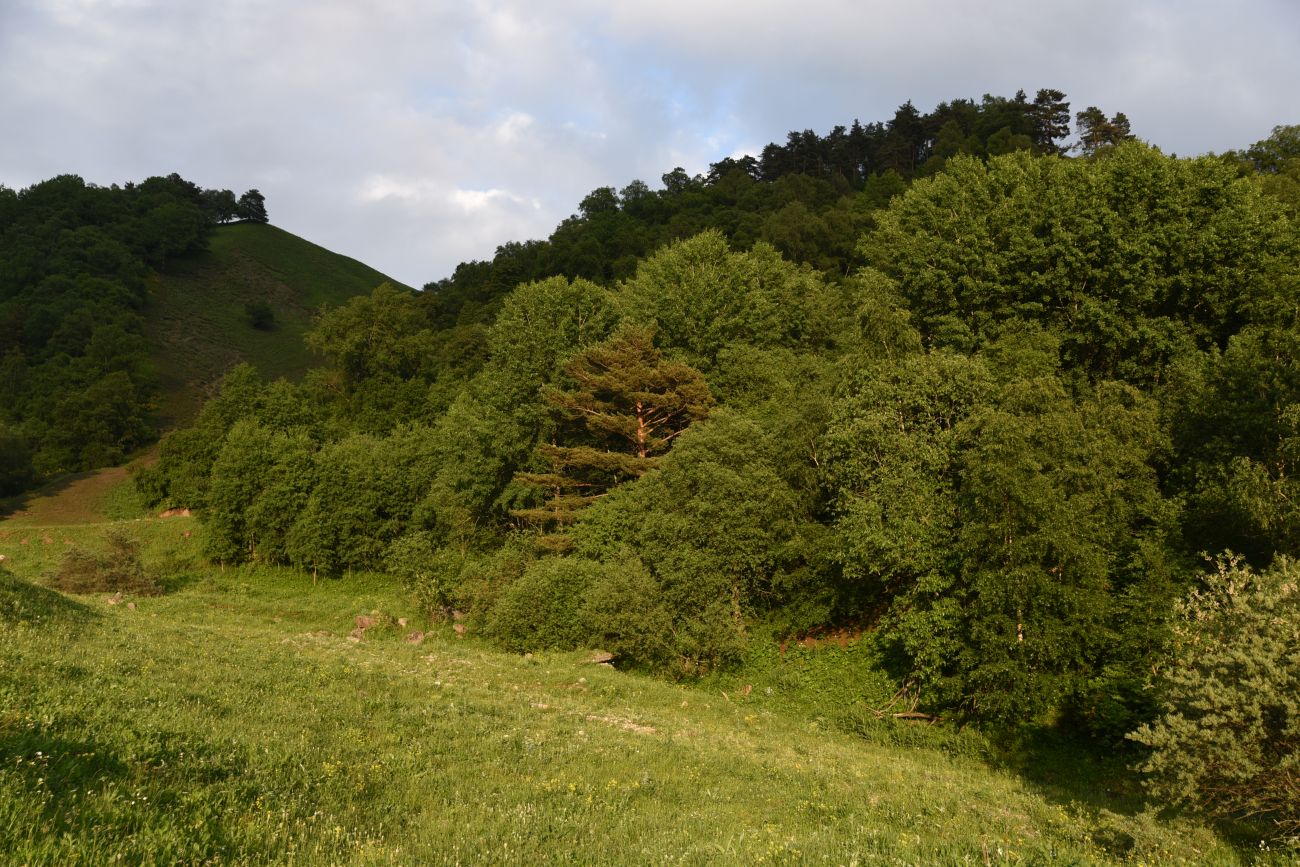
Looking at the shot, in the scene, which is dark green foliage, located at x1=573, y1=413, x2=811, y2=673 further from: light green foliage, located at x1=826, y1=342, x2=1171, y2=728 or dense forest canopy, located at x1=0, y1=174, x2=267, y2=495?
dense forest canopy, located at x1=0, y1=174, x2=267, y2=495

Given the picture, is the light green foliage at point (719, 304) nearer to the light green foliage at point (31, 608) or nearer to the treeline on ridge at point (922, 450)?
the treeline on ridge at point (922, 450)

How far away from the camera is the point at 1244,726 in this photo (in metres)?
11.3

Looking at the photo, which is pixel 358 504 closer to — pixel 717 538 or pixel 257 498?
pixel 257 498

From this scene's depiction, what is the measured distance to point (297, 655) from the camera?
21188 mm

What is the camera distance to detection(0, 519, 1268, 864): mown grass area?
7297 mm

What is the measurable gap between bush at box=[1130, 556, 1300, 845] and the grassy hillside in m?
118

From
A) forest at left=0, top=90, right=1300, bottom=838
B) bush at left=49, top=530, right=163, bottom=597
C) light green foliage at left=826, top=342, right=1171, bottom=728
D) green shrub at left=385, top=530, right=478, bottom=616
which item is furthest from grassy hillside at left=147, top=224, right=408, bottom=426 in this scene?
light green foliage at left=826, top=342, right=1171, bottom=728

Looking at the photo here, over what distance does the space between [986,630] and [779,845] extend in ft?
44.0

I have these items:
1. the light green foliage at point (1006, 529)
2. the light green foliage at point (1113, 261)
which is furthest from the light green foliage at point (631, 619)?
the light green foliage at point (1113, 261)

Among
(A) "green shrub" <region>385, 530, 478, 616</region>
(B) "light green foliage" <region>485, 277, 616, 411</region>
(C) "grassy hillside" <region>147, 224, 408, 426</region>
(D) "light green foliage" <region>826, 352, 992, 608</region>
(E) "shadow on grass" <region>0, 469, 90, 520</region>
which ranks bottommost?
(E) "shadow on grass" <region>0, 469, 90, 520</region>

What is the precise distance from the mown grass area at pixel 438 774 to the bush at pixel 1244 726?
84 centimetres

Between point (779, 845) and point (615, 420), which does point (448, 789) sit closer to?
point (779, 845)

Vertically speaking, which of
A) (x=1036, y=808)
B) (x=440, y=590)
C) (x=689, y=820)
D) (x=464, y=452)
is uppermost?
(x=464, y=452)

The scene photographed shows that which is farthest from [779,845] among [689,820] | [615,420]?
[615,420]
